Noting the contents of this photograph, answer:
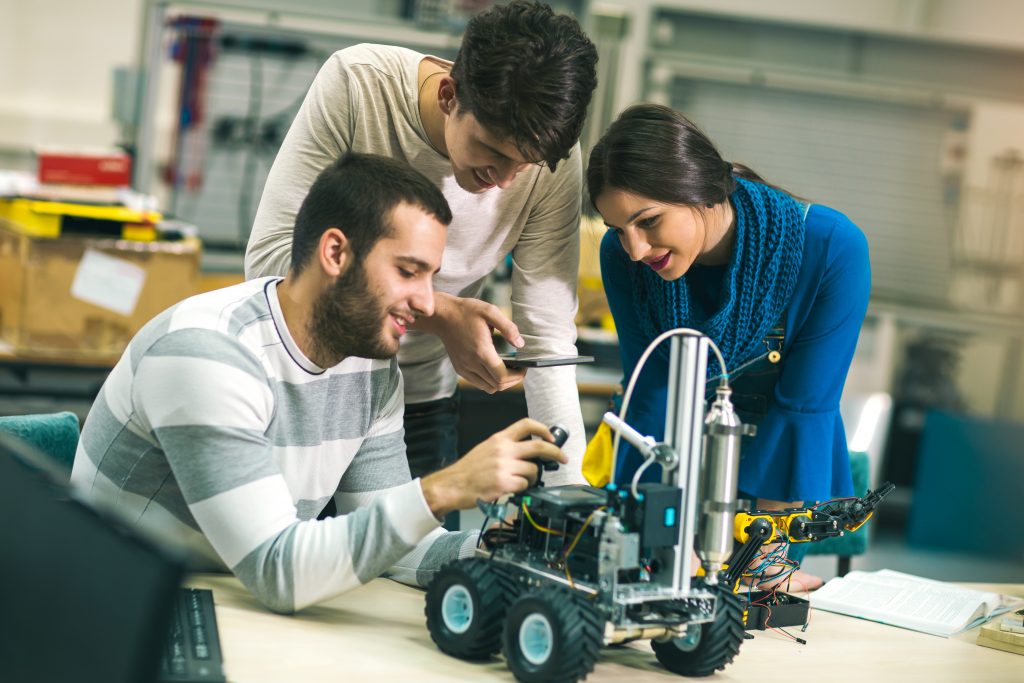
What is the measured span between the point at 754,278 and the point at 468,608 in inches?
28.8

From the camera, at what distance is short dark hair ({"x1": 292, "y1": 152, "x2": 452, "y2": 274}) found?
4.84 feet

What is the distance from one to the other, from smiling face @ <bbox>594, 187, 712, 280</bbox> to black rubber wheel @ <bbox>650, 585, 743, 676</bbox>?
54 cm

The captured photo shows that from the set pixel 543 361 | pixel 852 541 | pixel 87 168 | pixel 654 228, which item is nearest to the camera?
pixel 543 361

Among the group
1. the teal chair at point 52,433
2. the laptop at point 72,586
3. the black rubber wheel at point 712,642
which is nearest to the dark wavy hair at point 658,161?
the black rubber wheel at point 712,642

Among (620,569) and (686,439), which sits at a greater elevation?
(686,439)

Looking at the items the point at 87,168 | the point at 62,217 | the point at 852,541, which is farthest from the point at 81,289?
the point at 852,541

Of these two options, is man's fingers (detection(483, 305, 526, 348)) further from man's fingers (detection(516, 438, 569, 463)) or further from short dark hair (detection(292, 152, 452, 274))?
man's fingers (detection(516, 438, 569, 463))

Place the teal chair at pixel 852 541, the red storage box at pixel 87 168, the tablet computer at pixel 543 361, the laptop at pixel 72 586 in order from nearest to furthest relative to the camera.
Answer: the laptop at pixel 72 586 → the tablet computer at pixel 543 361 → the teal chair at pixel 852 541 → the red storage box at pixel 87 168

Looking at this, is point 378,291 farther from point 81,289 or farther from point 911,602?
point 81,289

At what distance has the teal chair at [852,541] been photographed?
2379mm

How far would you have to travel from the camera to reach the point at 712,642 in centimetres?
133

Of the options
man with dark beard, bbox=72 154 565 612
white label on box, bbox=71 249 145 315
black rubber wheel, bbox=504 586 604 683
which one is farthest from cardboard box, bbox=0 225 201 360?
black rubber wheel, bbox=504 586 604 683

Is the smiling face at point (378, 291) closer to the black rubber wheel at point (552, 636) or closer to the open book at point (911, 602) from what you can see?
the black rubber wheel at point (552, 636)

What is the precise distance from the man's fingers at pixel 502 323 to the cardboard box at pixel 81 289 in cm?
171
